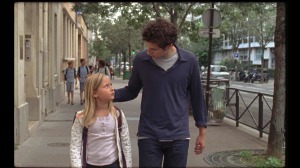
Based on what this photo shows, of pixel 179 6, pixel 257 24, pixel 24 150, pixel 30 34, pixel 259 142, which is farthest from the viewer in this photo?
pixel 257 24

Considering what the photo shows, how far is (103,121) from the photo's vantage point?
11.5 feet

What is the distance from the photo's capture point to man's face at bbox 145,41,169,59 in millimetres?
3418

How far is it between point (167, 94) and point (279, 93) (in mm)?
4178

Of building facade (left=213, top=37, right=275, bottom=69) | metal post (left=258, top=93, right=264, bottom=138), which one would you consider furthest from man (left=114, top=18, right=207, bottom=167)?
building facade (left=213, top=37, right=275, bottom=69)

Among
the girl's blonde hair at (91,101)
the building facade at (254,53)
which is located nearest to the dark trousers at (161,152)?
the girl's blonde hair at (91,101)

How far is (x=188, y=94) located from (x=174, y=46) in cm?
41

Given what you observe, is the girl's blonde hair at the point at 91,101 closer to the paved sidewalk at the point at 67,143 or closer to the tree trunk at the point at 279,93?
the paved sidewalk at the point at 67,143

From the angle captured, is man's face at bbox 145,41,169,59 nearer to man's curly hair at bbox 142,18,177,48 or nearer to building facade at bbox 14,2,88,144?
man's curly hair at bbox 142,18,177,48

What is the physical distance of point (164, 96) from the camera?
343 centimetres

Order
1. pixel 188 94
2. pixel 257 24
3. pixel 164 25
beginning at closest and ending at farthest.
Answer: pixel 164 25 → pixel 188 94 → pixel 257 24

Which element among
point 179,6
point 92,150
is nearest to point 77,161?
point 92,150

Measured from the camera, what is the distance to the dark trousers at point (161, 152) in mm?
3410

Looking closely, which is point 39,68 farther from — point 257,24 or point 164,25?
point 257,24

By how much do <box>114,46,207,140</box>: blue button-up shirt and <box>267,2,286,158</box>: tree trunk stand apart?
3.88 meters
